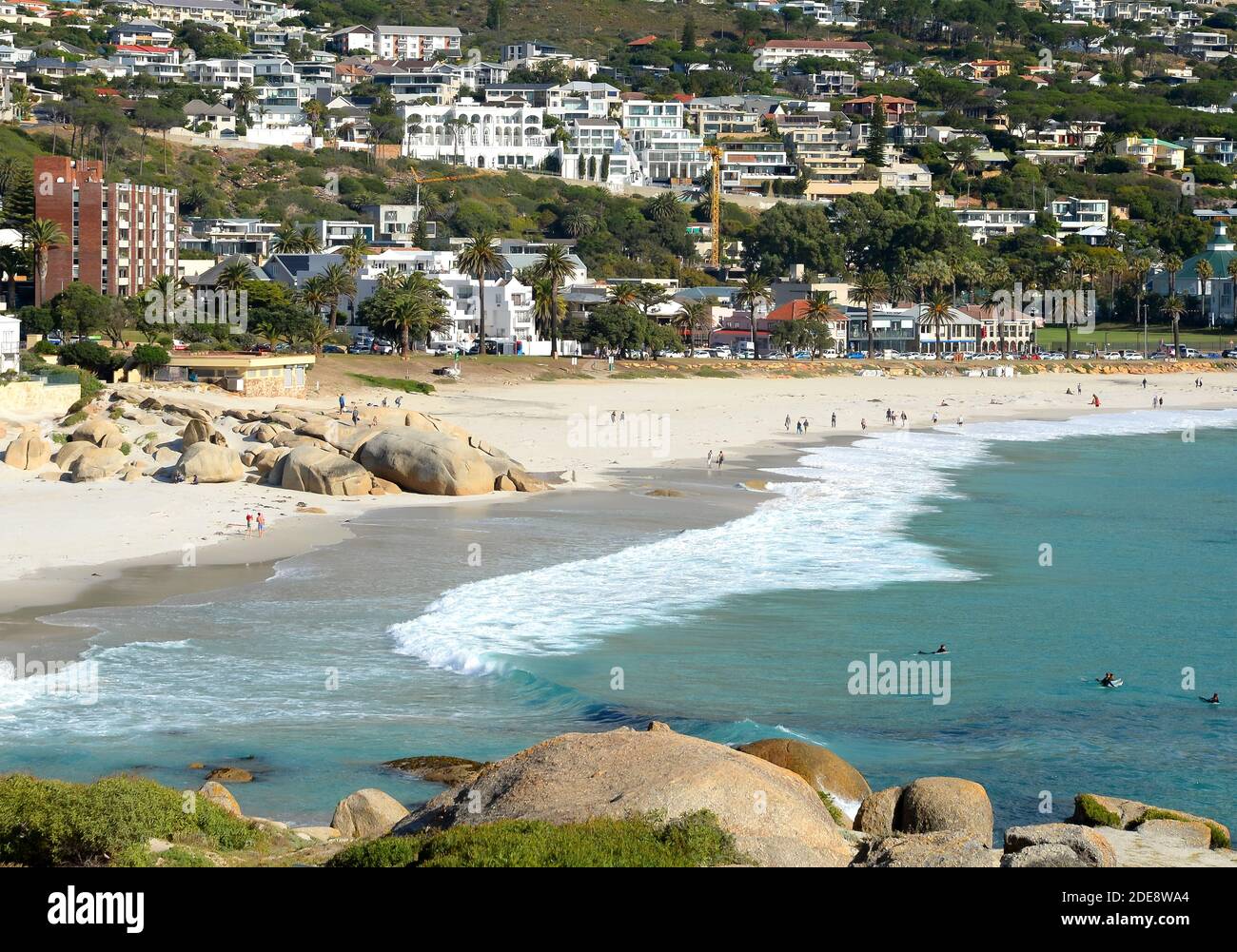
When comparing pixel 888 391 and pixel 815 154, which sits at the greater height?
pixel 815 154

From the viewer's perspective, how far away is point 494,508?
42531 mm

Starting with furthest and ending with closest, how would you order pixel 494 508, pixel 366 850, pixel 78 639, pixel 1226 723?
pixel 494 508
pixel 78 639
pixel 1226 723
pixel 366 850

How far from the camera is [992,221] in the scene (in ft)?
525

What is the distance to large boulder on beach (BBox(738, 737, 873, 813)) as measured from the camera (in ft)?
63.3

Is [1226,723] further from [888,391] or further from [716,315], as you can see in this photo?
[716,315]

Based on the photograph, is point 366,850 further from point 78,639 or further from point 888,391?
point 888,391

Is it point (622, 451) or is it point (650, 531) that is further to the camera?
point (622, 451)

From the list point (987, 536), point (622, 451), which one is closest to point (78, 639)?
point (987, 536)

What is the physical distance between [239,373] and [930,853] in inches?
2070

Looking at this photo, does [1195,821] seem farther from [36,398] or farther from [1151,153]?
[1151,153]

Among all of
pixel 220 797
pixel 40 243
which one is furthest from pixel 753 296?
pixel 220 797
